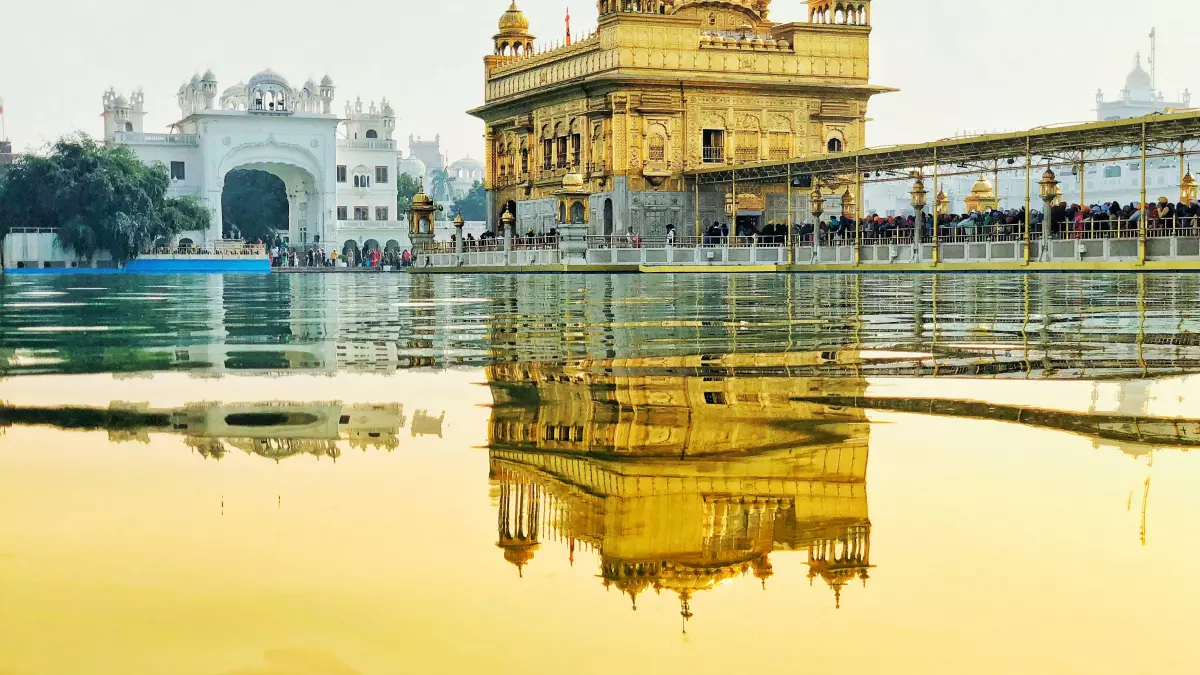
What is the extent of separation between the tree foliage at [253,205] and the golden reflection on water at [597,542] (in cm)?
9646

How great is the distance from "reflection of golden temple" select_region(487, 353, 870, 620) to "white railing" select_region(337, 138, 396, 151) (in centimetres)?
9144

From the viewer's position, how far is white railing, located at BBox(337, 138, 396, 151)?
9562 cm

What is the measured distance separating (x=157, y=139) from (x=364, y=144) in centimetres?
1331

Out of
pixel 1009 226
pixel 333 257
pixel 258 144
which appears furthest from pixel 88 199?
pixel 1009 226

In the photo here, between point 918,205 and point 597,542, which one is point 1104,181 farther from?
point 597,542

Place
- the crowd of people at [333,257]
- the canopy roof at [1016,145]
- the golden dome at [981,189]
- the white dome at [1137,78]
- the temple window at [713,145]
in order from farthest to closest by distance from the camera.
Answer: the white dome at [1137,78] < the crowd of people at [333,257] < the temple window at [713,145] < the golden dome at [981,189] < the canopy roof at [1016,145]

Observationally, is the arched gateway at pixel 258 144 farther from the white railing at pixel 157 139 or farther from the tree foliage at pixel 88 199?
the tree foliage at pixel 88 199

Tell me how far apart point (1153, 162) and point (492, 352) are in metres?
134

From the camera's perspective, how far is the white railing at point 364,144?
9562 cm

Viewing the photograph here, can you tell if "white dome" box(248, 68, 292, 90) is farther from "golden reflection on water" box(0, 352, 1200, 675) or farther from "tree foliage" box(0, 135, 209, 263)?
"golden reflection on water" box(0, 352, 1200, 675)

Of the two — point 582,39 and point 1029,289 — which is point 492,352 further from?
point 582,39

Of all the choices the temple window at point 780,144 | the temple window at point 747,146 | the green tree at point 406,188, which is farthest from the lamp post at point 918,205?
the green tree at point 406,188

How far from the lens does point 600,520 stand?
3.13 meters

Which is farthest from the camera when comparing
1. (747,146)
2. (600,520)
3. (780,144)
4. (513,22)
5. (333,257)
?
(333,257)
